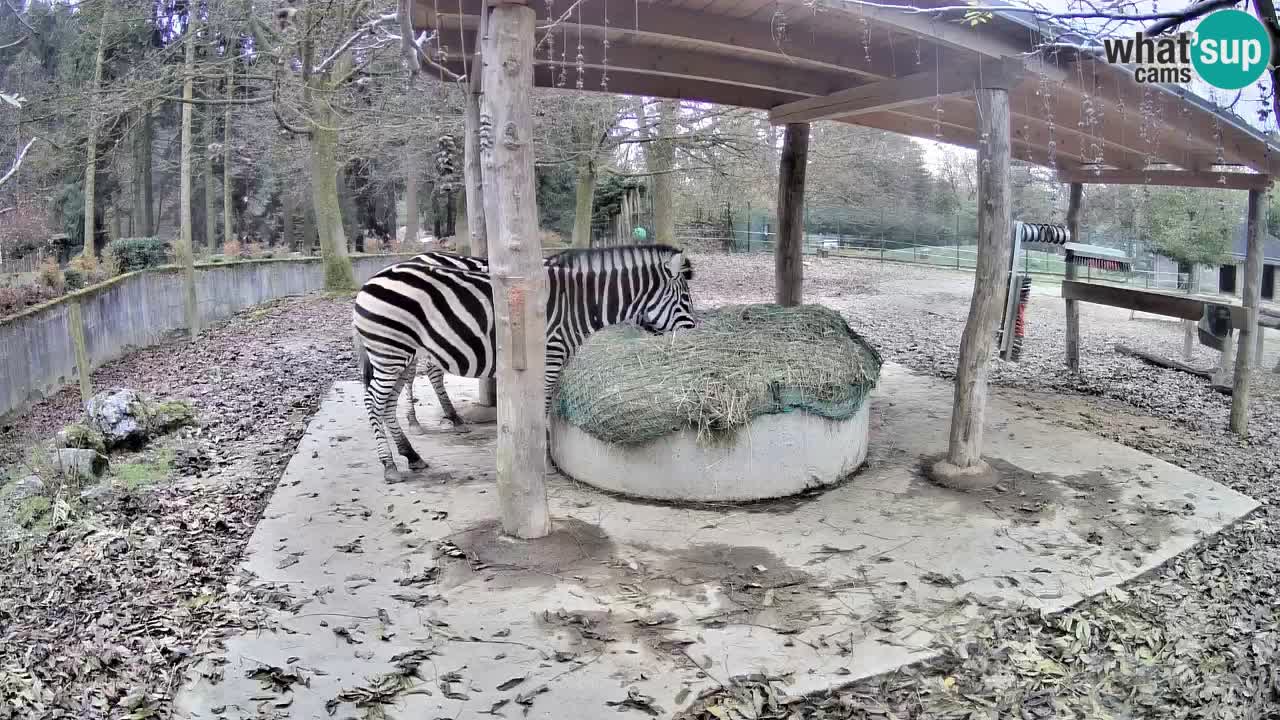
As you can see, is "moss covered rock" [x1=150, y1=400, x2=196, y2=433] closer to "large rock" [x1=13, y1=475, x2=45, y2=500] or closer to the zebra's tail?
"large rock" [x1=13, y1=475, x2=45, y2=500]

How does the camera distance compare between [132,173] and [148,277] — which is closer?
[148,277]

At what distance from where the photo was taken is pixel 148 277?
538 inches

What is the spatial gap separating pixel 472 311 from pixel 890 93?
140 inches

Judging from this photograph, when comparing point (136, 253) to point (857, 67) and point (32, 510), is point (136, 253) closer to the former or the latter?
point (32, 510)

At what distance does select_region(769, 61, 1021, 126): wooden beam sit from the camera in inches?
222

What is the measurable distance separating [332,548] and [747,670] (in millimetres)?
2523

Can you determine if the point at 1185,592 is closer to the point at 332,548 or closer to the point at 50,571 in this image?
the point at 332,548

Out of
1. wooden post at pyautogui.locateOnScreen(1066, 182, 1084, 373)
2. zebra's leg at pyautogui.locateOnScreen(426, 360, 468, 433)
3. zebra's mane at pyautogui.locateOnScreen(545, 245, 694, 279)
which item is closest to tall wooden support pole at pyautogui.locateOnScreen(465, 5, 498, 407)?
zebra's mane at pyautogui.locateOnScreen(545, 245, 694, 279)

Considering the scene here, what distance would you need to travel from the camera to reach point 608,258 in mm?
6246

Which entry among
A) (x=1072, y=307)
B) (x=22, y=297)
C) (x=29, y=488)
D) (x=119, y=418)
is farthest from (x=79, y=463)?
(x=1072, y=307)

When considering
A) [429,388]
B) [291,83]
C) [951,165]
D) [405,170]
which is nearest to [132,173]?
[405,170]

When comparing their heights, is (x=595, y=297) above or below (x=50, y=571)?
above

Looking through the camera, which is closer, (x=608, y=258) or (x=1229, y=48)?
(x=1229, y=48)

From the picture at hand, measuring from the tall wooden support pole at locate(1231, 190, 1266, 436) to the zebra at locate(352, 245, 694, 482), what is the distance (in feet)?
16.8
